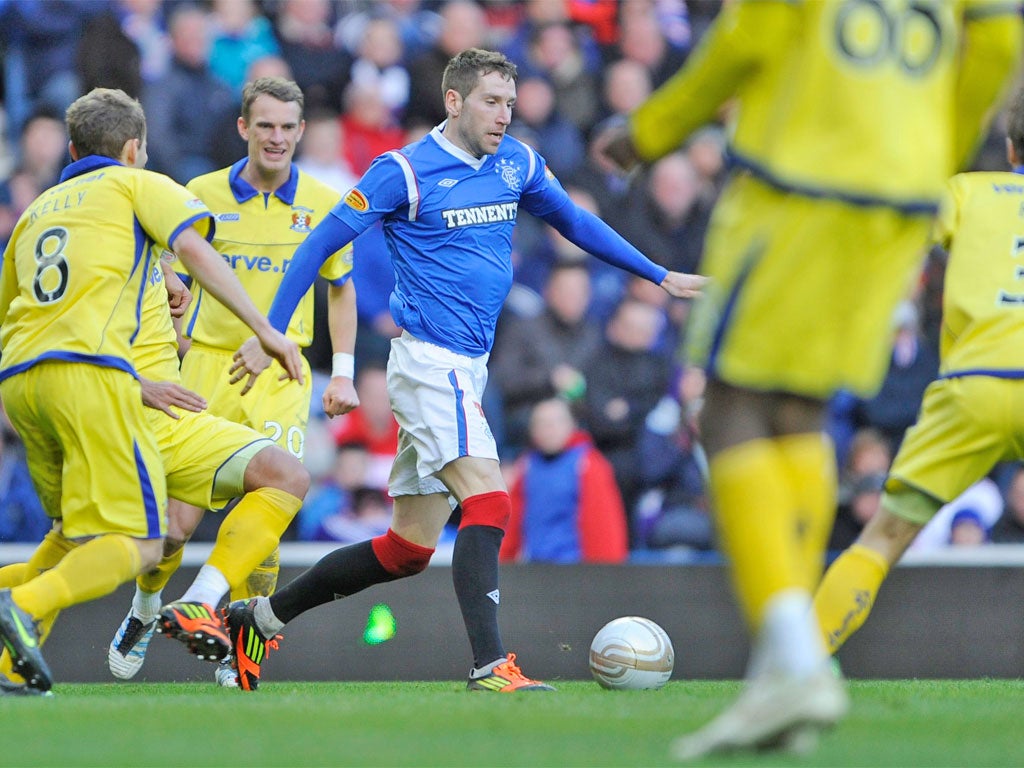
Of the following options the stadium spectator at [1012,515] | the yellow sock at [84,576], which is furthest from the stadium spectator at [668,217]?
the yellow sock at [84,576]

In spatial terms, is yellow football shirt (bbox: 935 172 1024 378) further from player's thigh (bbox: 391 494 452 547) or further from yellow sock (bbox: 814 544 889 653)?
player's thigh (bbox: 391 494 452 547)

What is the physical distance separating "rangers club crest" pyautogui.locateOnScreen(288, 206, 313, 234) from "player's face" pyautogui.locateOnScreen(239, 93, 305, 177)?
196mm

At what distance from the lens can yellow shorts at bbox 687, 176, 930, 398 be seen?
3711 mm

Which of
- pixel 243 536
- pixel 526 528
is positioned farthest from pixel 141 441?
pixel 526 528

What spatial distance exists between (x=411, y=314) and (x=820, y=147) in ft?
8.86

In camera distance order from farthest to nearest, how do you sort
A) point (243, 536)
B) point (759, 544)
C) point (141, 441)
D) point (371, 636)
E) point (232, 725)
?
point (371, 636) < point (243, 536) < point (141, 441) < point (232, 725) < point (759, 544)

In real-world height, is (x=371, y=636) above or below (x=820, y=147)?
below

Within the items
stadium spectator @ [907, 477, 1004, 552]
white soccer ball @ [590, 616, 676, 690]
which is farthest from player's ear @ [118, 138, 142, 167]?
stadium spectator @ [907, 477, 1004, 552]

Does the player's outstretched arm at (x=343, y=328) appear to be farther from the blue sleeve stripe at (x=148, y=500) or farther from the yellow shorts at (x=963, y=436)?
the yellow shorts at (x=963, y=436)

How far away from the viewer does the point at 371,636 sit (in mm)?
7594

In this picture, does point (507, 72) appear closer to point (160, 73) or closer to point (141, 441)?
point (141, 441)

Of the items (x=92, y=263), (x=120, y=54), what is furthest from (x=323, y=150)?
(x=92, y=263)

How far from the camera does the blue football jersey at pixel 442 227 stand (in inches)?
239

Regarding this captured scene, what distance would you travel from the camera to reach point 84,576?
521 centimetres
